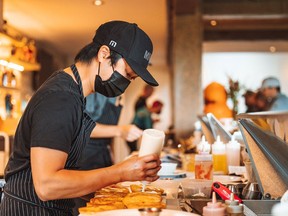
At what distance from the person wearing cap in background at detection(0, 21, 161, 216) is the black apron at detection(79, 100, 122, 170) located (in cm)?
224

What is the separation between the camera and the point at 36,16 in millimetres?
7254

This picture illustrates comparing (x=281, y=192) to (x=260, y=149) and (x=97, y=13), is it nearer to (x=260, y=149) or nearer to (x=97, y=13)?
(x=260, y=149)

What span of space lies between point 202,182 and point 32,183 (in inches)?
27.9

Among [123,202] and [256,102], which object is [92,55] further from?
[256,102]

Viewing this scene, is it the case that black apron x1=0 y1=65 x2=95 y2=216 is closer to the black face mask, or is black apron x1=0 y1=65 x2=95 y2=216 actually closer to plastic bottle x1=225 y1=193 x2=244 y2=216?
the black face mask

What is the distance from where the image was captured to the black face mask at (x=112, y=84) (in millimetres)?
1909

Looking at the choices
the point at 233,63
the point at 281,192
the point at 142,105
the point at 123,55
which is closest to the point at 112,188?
the point at 123,55

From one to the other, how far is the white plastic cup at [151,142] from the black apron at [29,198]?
301 millimetres

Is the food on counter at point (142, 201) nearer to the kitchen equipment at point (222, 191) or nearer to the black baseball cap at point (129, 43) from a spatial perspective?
the kitchen equipment at point (222, 191)

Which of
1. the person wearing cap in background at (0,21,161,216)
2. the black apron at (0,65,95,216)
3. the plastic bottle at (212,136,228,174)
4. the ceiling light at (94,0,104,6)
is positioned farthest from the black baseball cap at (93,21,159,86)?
the ceiling light at (94,0,104,6)

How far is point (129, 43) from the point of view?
189cm

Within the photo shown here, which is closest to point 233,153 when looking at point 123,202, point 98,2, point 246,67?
point 123,202

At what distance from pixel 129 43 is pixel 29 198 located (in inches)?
28.6

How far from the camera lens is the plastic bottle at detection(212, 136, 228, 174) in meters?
2.96
